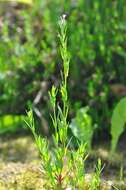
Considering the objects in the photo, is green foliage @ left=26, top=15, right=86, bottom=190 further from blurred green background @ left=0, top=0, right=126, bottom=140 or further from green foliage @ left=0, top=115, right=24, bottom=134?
green foliage @ left=0, top=115, right=24, bottom=134

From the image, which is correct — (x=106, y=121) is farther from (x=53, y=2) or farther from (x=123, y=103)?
(x=53, y=2)

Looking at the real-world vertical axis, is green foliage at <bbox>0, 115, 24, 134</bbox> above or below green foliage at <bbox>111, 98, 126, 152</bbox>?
below

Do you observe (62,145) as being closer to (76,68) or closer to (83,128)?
(83,128)

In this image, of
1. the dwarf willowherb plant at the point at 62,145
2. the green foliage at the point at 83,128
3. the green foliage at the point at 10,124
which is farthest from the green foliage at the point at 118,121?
the dwarf willowherb plant at the point at 62,145

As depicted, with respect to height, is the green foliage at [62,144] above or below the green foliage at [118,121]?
above

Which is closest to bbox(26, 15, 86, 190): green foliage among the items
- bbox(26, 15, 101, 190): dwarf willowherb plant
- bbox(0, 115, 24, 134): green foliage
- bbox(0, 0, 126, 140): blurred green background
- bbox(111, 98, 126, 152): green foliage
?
bbox(26, 15, 101, 190): dwarf willowherb plant

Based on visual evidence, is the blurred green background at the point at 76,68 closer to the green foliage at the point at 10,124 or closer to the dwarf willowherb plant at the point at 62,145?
the green foliage at the point at 10,124

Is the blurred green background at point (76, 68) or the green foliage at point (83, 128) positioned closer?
the green foliage at point (83, 128)

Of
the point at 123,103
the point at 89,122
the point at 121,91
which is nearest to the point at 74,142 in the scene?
the point at 89,122

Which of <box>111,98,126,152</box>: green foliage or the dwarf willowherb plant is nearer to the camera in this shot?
the dwarf willowherb plant
